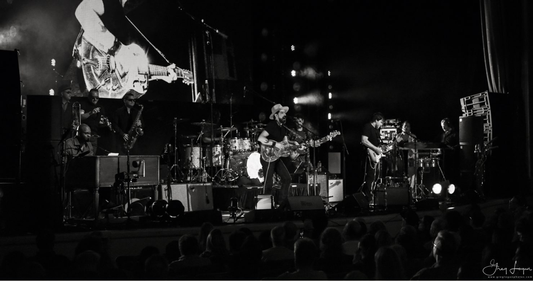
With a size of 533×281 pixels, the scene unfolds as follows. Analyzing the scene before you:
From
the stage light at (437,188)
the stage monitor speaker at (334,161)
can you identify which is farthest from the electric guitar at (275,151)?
the stage monitor speaker at (334,161)

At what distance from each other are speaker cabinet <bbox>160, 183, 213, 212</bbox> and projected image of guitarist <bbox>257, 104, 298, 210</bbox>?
1.21m

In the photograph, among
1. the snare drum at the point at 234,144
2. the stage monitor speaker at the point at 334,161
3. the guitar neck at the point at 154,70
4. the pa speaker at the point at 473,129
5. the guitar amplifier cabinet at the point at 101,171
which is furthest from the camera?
the stage monitor speaker at the point at 334,161

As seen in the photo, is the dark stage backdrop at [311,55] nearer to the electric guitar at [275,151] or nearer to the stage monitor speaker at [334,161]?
the stage monitor speaker at [334,161]

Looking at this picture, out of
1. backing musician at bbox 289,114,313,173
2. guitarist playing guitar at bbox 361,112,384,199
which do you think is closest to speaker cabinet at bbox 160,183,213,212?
backing musician at bbox 289,114,313,173

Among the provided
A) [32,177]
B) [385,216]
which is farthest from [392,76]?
[32,177]

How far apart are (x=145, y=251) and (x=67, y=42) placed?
955 centimetres

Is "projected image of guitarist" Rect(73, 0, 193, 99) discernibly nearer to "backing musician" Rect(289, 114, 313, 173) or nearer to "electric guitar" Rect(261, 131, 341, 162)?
"backing musician" Rect(289, 114, 313, 173)

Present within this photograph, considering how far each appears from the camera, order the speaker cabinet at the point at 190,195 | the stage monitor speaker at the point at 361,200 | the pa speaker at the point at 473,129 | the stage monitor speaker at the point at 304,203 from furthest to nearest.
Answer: the pa speaker at the point at 473,129, the stage monitor speaker at the point at 361,200, the speaker cabinet at the point at 190,195, the stage monitor speaker at the point at 304,203

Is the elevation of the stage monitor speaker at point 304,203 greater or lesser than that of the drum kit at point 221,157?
lesser

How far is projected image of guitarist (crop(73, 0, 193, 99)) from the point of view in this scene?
14570 mm

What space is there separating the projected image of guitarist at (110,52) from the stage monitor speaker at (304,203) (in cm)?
640

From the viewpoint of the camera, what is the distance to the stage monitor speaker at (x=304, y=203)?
10.3 metres

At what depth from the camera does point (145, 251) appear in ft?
19.8

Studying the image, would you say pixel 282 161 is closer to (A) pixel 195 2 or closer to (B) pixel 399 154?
(B) pixel 399 154
